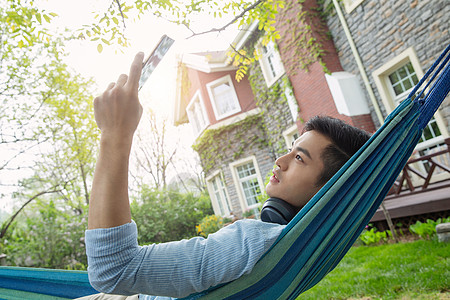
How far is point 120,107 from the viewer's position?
2.31ft

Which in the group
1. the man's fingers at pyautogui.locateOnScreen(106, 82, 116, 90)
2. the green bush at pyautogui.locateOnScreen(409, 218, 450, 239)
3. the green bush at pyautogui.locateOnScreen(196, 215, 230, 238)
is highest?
the man's fingers at pyautogui.locateOnScreen(106, 82, 116, 90)

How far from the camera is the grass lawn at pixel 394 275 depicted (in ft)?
8.02

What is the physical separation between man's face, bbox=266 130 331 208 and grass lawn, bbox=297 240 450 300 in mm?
1819

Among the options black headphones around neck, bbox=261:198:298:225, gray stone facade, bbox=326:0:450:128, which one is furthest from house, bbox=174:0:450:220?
black headphones around neck, bbox=261:198:298:225

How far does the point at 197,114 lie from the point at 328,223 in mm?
11818

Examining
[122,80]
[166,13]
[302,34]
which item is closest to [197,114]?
[302,34]

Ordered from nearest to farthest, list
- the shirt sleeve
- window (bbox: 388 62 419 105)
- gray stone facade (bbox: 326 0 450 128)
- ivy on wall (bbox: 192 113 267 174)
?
the shirt sleeve → gray stone facade (bbox: 326 0 450 128) → window (bbox: 388 62 419 105) → ivy on wall (bbox: 192 113 267 174)

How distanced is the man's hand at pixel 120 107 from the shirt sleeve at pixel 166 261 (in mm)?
208

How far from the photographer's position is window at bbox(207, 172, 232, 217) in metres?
11.5

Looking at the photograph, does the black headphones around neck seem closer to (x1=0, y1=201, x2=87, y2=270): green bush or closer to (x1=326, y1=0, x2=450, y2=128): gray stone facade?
(x1=326, y1=0, x2=450, y2=128): gray stone facade

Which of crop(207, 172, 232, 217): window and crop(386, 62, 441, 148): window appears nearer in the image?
crop(386, 62, 441, 148): window

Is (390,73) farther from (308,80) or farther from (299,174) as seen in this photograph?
(299,174)

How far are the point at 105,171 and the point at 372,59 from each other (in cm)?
642

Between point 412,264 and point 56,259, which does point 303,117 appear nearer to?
point 412,264
